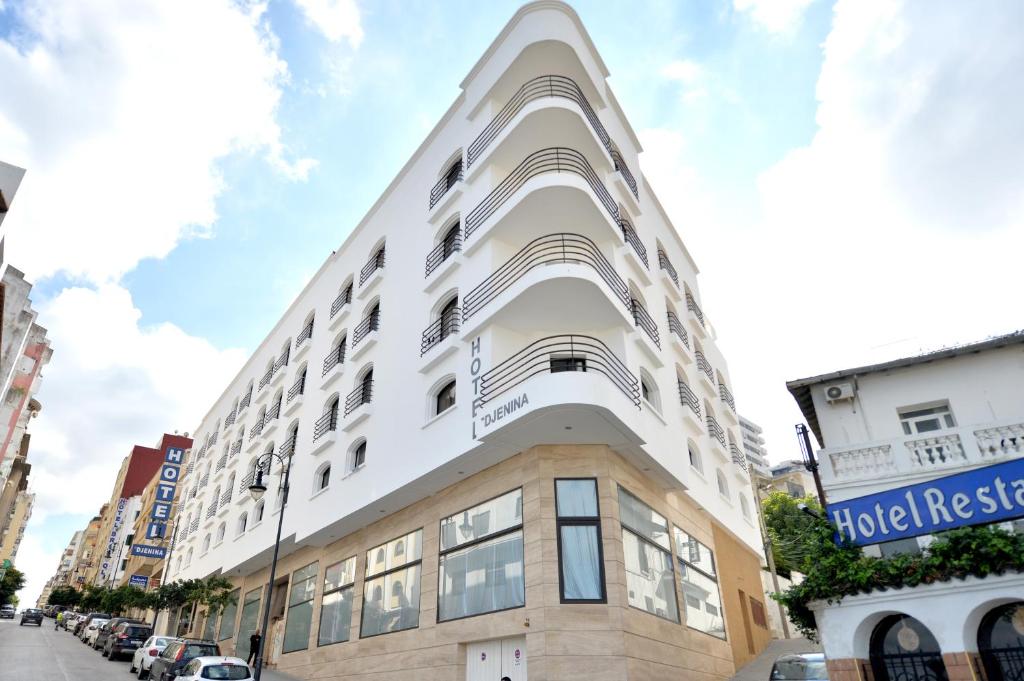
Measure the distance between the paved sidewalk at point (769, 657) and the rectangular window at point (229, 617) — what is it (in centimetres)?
2341

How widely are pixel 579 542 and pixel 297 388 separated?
1902 cm

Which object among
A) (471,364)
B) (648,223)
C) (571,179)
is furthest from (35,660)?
(648,223)

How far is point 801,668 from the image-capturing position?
514 inches

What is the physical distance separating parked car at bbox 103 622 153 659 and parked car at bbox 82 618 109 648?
6.33 metres

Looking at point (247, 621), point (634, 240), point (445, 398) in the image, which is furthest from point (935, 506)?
point (247, 621)

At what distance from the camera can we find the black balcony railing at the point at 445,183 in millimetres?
21859

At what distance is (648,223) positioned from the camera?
24672mm

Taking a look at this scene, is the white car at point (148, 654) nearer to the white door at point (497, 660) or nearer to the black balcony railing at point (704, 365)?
the white door at point (497, 660)

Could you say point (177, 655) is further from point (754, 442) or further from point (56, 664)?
point (754, 442)

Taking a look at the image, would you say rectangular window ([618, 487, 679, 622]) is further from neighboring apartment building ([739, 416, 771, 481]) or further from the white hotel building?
neighboring apartment building ([739, 416, 771, 481])

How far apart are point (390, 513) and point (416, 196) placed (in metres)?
12.0

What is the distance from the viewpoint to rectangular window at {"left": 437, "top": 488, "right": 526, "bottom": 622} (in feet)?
47.9

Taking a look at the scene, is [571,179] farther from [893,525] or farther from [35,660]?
[35,660]

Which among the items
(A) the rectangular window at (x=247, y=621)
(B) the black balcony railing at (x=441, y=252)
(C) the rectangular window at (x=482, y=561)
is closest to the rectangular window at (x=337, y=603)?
(C) the rectangular window at (x=482, y=561)
